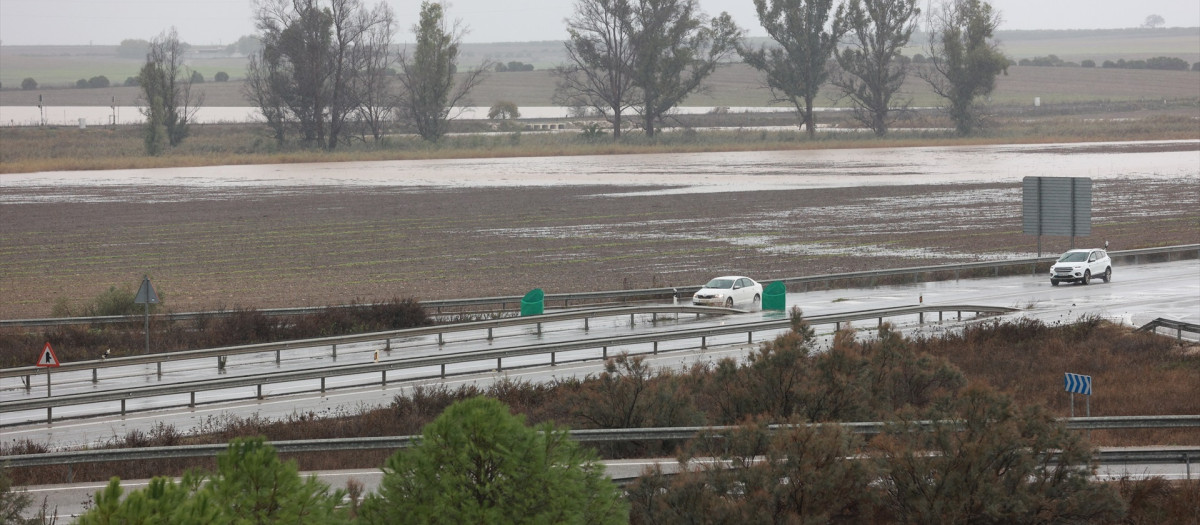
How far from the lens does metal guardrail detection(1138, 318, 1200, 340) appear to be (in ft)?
87.8

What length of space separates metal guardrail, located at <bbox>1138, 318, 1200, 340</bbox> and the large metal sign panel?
1770cm

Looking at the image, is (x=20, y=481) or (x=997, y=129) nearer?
(x=20, y=481)

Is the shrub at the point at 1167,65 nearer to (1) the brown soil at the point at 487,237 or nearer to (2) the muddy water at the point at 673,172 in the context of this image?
(2) the muddy water at the point at 673,172

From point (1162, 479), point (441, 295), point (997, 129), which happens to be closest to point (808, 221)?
point (441, 295)

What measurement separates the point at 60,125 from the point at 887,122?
3299 inches

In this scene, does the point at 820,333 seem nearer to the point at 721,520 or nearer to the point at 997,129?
the point at 721,520

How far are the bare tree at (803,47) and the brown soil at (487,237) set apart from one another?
49447 millimetres

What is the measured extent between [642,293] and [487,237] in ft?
61.1

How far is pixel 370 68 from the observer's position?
119m

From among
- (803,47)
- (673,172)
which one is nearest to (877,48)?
(803,47)

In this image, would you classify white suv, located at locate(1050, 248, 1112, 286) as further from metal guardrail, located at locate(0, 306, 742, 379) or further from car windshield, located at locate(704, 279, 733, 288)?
metal guardrail, located at locate(0, 306, 742, 379)

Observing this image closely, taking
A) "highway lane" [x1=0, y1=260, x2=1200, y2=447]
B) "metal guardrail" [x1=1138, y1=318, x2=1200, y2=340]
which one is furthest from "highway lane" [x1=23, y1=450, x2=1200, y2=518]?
"metal guardrail" [x1=1138, y1=318, x2=1200, y2=340]

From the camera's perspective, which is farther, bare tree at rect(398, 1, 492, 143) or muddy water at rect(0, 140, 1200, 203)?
bare tree at rect(398, 1, 492, 143)

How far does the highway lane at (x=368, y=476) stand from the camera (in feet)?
46.3
